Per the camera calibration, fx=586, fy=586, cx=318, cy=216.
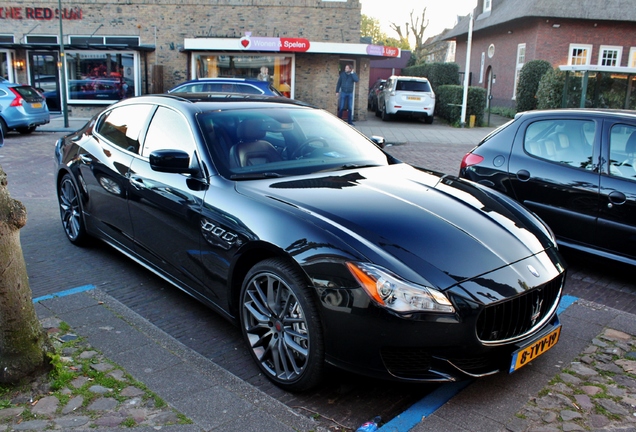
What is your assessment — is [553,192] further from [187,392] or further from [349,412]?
[187,392]

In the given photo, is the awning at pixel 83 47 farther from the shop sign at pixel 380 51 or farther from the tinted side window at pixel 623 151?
the tinted side window at pixel 623 151

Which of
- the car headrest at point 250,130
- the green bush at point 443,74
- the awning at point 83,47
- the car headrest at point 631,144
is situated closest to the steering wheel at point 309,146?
the car headrest at point 250,130

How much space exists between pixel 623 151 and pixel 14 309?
4896 millimetres

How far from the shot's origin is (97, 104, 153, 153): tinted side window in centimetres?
492

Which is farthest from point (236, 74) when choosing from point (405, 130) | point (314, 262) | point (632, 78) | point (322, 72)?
point (314, 262)

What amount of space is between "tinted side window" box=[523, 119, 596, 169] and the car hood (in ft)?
5.35

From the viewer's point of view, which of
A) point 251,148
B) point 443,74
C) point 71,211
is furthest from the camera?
point 443,74

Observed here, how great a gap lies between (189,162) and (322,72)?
19.6 m

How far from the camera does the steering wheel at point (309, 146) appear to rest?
14.4ft

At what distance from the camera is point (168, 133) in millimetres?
4520

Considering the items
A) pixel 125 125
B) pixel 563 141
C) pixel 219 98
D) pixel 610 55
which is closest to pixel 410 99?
pixel 610 55

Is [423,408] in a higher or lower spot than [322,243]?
lower

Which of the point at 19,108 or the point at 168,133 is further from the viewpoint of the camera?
the point at 19,108

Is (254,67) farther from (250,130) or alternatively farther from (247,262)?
(247,262)
